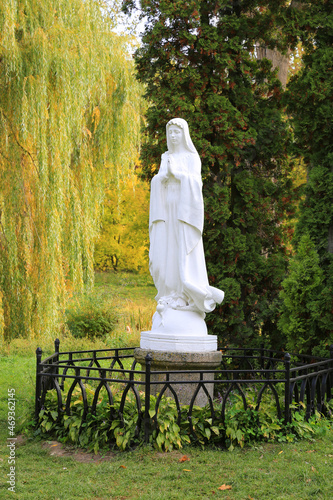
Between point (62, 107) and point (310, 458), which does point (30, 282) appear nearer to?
point (62, 107)

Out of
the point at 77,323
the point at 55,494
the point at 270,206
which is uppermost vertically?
the point at 270,206

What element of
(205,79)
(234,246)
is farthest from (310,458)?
(205,79)

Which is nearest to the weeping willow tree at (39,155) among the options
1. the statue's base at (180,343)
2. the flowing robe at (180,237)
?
the flowing robe at (180,237)

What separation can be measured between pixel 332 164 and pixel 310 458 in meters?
4.01

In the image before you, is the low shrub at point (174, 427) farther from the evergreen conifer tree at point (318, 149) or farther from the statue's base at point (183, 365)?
the evergreen conifer tree at point (318, 149)

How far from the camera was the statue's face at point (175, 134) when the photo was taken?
644cm

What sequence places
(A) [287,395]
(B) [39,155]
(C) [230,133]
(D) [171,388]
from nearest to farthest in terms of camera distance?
(D) [171,388], (A) [287,395], (C) [230,133], (B) [39,155]

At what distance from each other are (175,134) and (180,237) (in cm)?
124

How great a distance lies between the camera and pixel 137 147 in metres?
13.0

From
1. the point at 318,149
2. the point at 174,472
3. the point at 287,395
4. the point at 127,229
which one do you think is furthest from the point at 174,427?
the point at 127,229

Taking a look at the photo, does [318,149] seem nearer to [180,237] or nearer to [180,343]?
[180,237]

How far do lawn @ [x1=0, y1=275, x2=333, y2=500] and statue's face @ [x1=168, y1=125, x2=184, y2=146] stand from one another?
3464 mm

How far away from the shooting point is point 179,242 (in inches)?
248

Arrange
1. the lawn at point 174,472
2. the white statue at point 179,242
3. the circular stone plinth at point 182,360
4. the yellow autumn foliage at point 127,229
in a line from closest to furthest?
1. the lawn at point 174,472
2. the circular stone plinth at point 182,360
3. the white statue at point 179,242
4. the yellow autumn foliage at point 127,229
